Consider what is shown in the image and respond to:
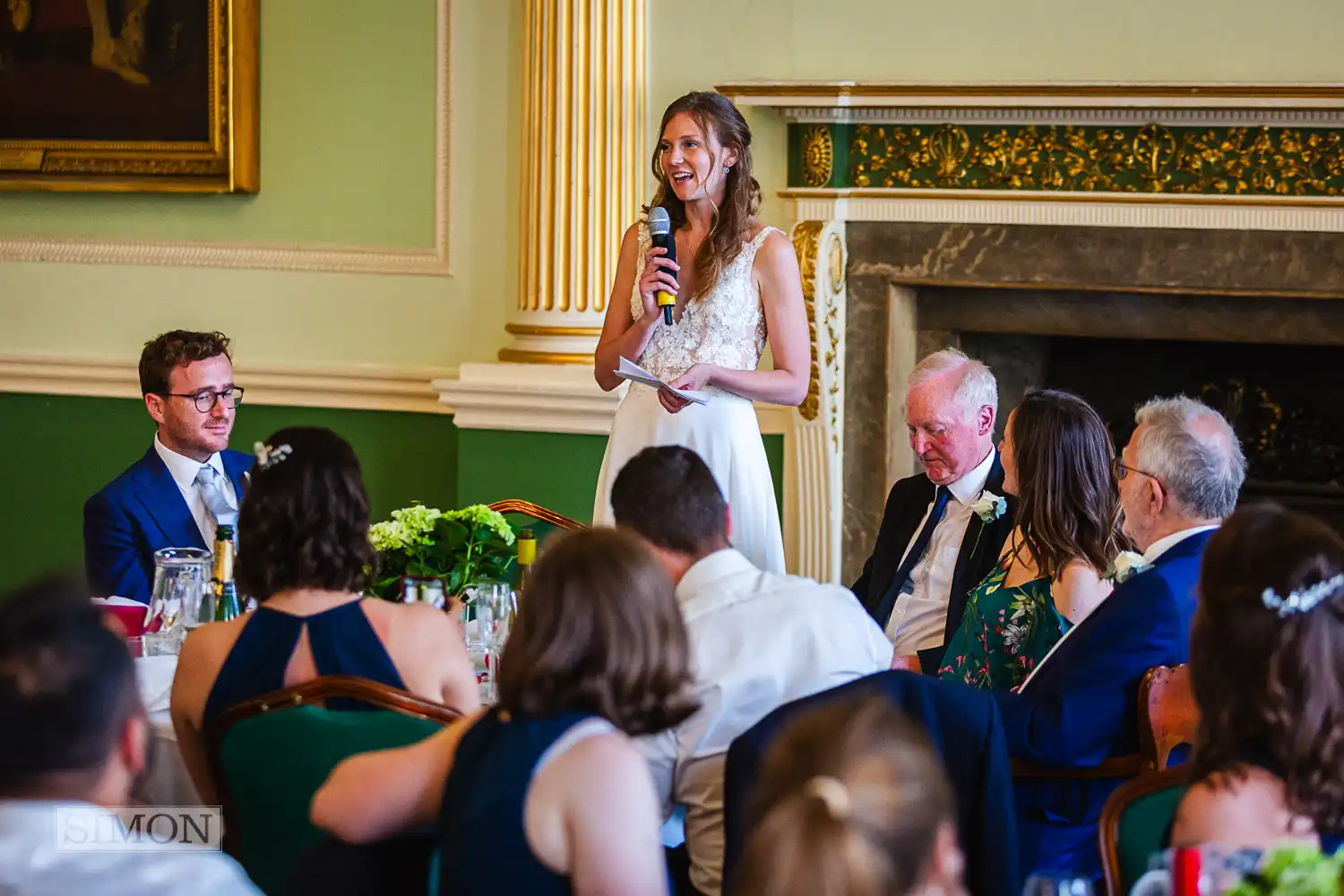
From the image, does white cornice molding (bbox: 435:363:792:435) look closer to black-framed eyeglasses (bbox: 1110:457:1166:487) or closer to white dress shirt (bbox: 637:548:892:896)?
black-framed eyeglasses (bbox: 1110:457:1166:487)

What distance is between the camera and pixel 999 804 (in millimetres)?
2172

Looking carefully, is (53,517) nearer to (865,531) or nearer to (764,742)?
(865,531)

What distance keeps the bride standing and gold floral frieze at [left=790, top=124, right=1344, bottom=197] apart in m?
1.32

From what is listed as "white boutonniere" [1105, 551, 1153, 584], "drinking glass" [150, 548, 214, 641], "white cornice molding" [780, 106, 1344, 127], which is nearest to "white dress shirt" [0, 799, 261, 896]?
"drinking glass" [150, 548, 214, 641]

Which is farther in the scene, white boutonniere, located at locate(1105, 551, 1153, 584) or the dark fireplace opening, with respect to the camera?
the dark fireplace opening

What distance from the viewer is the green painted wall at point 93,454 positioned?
576 centimetres

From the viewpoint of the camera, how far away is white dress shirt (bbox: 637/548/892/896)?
2.21m

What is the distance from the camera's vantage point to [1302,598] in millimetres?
1884

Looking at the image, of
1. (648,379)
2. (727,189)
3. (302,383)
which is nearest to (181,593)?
(648,379)

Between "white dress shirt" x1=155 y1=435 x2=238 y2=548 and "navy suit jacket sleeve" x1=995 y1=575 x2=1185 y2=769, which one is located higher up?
"white dress shirt" x1=155 y1=435 x2=238 y2=548

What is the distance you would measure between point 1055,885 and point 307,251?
470cm

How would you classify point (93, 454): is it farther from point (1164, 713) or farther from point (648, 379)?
point (1164, 713)

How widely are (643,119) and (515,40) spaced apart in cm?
58

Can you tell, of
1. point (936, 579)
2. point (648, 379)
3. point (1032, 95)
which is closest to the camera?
point (936, 579)
